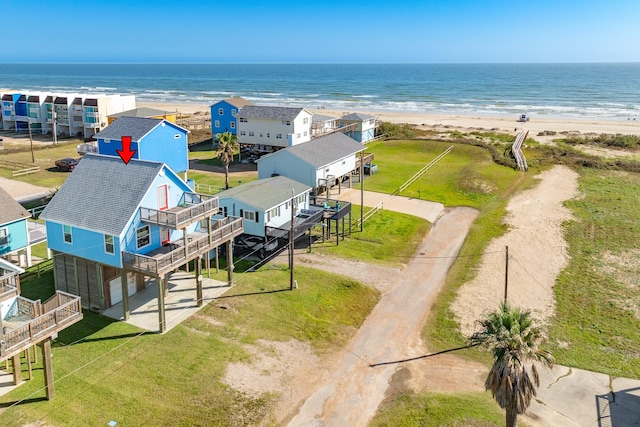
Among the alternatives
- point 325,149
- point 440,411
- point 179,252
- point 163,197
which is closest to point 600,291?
point 440,411

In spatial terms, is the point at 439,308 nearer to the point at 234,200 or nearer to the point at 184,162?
A: the point at 234,200

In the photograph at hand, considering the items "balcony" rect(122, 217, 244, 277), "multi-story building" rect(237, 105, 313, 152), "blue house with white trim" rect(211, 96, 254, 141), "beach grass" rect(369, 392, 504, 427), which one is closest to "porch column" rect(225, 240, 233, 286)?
"balcony" rect(122, 217, 244, 277)

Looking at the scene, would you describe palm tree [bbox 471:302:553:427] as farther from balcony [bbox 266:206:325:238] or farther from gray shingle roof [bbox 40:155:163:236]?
balcony [bbox 266:206:325:238]

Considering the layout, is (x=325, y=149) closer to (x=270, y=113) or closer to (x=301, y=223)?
(x=270, y=113)

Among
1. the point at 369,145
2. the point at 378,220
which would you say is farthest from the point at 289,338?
the point at 369,145

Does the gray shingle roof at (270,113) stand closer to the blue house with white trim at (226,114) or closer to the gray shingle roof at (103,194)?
the blue house with white trim at (226,114)

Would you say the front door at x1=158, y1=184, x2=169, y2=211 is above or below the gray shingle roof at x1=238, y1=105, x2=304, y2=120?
below

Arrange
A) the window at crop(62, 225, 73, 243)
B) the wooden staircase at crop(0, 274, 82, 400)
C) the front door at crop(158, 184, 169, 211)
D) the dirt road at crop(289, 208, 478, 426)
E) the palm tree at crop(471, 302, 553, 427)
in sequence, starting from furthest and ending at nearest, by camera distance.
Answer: the front door at crop(158, 184, 169, 211) → the window at crop(62, 225, 73, 243) → the dirt road at crop(289, 208, 478, 426) → the wooden staircase at crop(0, 274, 82, 400) → the palm tree at crop(471, 302, 553, 427)
